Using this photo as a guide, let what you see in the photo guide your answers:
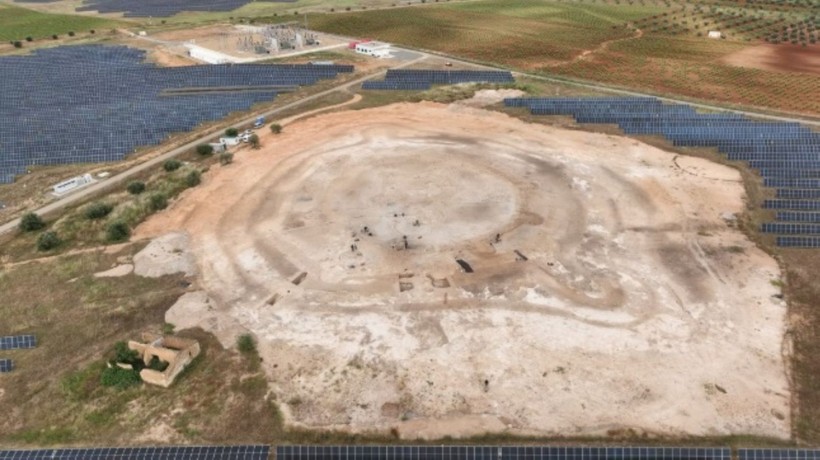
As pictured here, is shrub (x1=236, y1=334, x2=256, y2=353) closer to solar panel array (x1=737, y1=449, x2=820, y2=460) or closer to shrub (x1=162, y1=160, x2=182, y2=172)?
solar panel array (x1=737, y1=449, x2=820, y2=460)

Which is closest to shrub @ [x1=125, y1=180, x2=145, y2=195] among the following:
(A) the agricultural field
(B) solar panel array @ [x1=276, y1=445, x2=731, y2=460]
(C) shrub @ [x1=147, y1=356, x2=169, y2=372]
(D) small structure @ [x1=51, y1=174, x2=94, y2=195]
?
(D) small structure @ [x1=51, y1=174, x2=94, y2=195]

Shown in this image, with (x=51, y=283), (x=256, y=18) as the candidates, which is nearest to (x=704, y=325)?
(x=51, y=283)

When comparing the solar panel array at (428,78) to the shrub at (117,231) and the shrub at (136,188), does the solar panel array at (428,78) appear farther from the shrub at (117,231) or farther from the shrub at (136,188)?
the shrub at (117,231)

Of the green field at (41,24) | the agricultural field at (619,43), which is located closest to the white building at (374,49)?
the agricultural field at (619,43)

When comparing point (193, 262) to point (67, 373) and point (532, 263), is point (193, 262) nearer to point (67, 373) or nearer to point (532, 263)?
point (67, 373)

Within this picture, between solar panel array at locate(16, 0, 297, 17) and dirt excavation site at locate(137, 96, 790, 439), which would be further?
solar panel array at locate(16, 0, 297, 17)

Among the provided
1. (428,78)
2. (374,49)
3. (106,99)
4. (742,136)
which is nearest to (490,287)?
(742,136)
